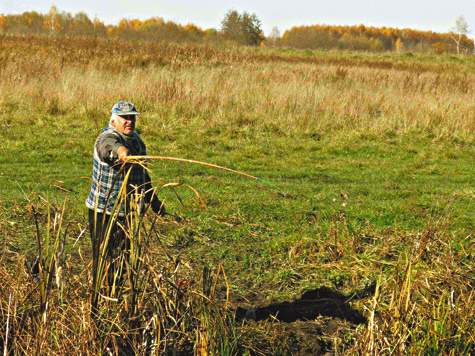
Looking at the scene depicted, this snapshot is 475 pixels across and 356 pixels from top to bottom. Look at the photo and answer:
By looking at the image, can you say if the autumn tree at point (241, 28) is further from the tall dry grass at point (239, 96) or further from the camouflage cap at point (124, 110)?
the camouflage cap at point (124, 110)

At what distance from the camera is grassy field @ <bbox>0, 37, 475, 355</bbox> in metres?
3.34

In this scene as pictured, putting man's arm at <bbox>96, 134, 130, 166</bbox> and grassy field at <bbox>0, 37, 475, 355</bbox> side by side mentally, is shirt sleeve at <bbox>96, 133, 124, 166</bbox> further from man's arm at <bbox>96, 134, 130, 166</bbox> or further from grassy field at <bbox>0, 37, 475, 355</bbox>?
grassy field at <bbox>0, 37, 475, 355</bbox>

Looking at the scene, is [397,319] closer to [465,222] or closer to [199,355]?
[199,355]

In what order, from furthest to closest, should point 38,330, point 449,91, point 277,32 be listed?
point 277,32 → point 449,91 → point 38,330

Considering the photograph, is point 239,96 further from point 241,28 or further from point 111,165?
point 241,28

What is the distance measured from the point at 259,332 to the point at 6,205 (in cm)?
402

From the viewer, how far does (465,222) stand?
636 cm

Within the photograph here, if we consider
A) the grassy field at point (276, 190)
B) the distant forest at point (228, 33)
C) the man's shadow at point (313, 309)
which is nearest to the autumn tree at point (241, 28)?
the distant forest at point (228, 33)

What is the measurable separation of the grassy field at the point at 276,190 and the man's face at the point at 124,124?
2.20ft

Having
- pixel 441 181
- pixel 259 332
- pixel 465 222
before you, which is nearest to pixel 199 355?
pixel 259 332

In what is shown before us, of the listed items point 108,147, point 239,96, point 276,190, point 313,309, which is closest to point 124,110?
point 108,147

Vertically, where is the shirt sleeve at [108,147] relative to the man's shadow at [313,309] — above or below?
above

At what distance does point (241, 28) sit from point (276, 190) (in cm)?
4059

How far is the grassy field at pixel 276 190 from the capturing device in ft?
11.0
